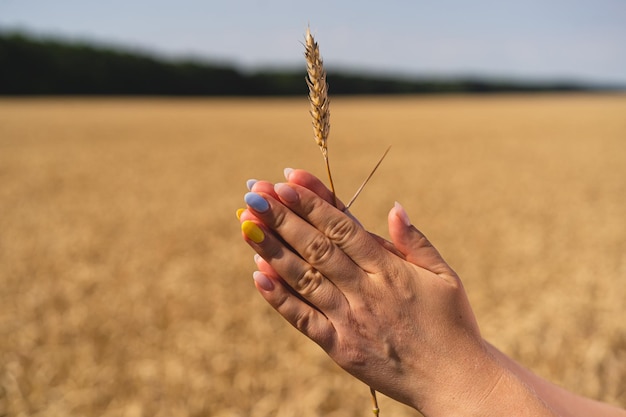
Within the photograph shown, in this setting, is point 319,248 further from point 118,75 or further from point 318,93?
point 118,75

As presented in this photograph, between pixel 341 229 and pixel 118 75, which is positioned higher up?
pixel 341 229

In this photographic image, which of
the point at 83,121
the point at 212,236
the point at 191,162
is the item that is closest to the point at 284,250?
the point at 212,236

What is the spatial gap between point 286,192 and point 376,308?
32 cm

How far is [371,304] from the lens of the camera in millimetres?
1183

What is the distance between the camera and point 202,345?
443 centimetres

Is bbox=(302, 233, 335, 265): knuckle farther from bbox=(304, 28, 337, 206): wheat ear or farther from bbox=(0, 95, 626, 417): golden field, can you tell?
bbox=(0, 95, 626, 417): golden field

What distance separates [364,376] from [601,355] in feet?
12.2

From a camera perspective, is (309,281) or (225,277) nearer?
(309,281)

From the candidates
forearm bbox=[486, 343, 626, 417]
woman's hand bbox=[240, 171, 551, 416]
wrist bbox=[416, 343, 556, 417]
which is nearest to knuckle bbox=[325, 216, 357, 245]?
woman's hand bbox=[240, 171, 551, 416]

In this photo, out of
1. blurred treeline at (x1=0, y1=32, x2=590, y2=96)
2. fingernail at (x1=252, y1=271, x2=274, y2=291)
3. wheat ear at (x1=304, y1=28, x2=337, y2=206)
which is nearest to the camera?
wheat ear at (x1=304, y1=28, x2=337, y2=206)

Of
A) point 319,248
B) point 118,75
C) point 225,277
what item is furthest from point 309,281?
point 118,75

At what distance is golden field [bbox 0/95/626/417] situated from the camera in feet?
12.8

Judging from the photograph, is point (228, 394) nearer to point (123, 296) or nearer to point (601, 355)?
point (123, 296)

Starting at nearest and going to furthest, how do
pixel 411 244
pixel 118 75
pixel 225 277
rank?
pixel 411 244 → pixel 225 277 → pixel 118 75
